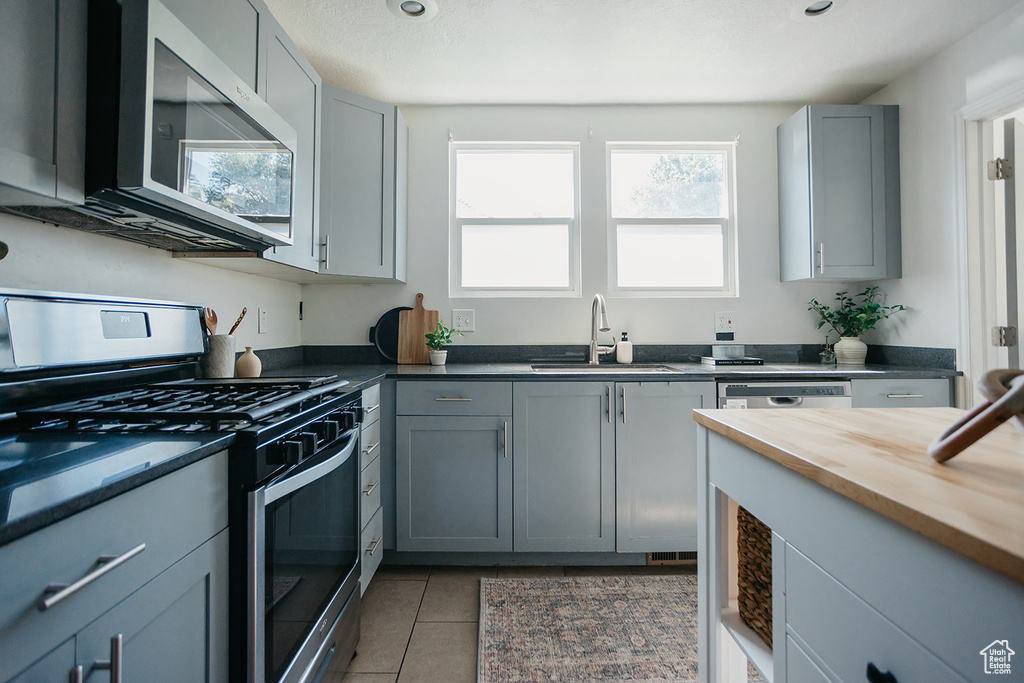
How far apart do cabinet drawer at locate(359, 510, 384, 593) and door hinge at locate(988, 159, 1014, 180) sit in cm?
332

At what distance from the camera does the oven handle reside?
104 cm

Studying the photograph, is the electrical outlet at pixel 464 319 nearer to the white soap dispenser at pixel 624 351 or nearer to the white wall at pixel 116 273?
the white soap dispenser at pixel 624 351

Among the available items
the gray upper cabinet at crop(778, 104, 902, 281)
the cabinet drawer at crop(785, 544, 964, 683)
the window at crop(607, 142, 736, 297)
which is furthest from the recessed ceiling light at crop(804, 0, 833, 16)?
the cabinet drawer at crop(785, 544, 964, 683)

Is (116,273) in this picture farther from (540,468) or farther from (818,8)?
(818,8)

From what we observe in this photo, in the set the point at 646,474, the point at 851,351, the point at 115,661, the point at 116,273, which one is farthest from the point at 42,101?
the point at 851,351

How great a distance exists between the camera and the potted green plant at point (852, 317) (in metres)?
2.71

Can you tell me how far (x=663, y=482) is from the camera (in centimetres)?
227

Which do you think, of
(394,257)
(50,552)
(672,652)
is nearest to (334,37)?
(394,257)

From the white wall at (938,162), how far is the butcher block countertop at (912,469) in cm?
177

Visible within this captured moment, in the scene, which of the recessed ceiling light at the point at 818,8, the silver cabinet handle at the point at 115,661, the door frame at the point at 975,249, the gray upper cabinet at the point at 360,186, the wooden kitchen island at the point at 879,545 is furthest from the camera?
the gray upper cabinet at the point at 360,186

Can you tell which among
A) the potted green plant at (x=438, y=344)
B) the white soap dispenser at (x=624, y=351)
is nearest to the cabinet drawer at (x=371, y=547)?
the potted green plant at (x=438, y=344)

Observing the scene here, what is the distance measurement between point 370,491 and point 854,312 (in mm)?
2928

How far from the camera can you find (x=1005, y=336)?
218 cm

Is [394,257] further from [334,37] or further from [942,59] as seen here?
[942,59]
